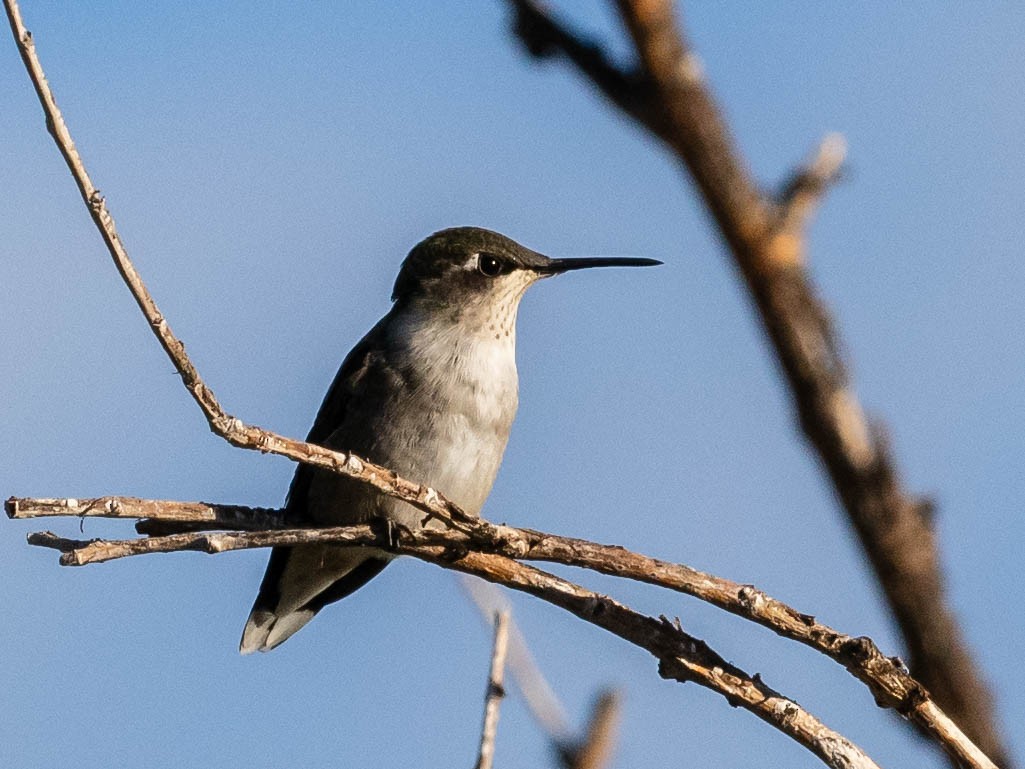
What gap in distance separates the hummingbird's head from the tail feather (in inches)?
62.7

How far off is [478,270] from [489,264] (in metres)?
0.08

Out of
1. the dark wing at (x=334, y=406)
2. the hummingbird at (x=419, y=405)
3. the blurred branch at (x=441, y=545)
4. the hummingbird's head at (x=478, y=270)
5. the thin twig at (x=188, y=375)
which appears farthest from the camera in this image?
the hummingbird's head at (x=478, y=270)

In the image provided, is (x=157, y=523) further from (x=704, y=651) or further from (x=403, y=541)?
(x=704, y=651)

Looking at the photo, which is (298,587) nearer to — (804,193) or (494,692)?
(494,692)

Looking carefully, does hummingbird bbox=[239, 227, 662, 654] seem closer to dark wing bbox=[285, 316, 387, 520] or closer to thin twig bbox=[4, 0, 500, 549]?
dark wing bbox=[285, 316, 387, 520]

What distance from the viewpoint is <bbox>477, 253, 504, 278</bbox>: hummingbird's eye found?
762 centimetres

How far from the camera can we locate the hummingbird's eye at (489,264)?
762 cm

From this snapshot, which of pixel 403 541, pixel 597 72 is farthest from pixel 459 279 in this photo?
pixel 597 72

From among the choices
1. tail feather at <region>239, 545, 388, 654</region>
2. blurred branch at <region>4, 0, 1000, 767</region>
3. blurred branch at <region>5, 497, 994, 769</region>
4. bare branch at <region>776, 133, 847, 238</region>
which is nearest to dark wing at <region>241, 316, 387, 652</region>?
tail feather at <region>239, 545, 388, 654</region>

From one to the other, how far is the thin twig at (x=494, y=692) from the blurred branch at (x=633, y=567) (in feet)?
0.75

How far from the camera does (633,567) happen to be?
144 inches

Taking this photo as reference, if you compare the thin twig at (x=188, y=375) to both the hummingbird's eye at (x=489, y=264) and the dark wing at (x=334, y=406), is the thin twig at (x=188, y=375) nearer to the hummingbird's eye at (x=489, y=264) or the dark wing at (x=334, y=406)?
the dark wing at (x=334, y=406)

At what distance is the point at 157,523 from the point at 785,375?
11.4ft

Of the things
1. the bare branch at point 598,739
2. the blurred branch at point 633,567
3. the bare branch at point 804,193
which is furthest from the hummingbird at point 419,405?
the bare branch at point 804,193
